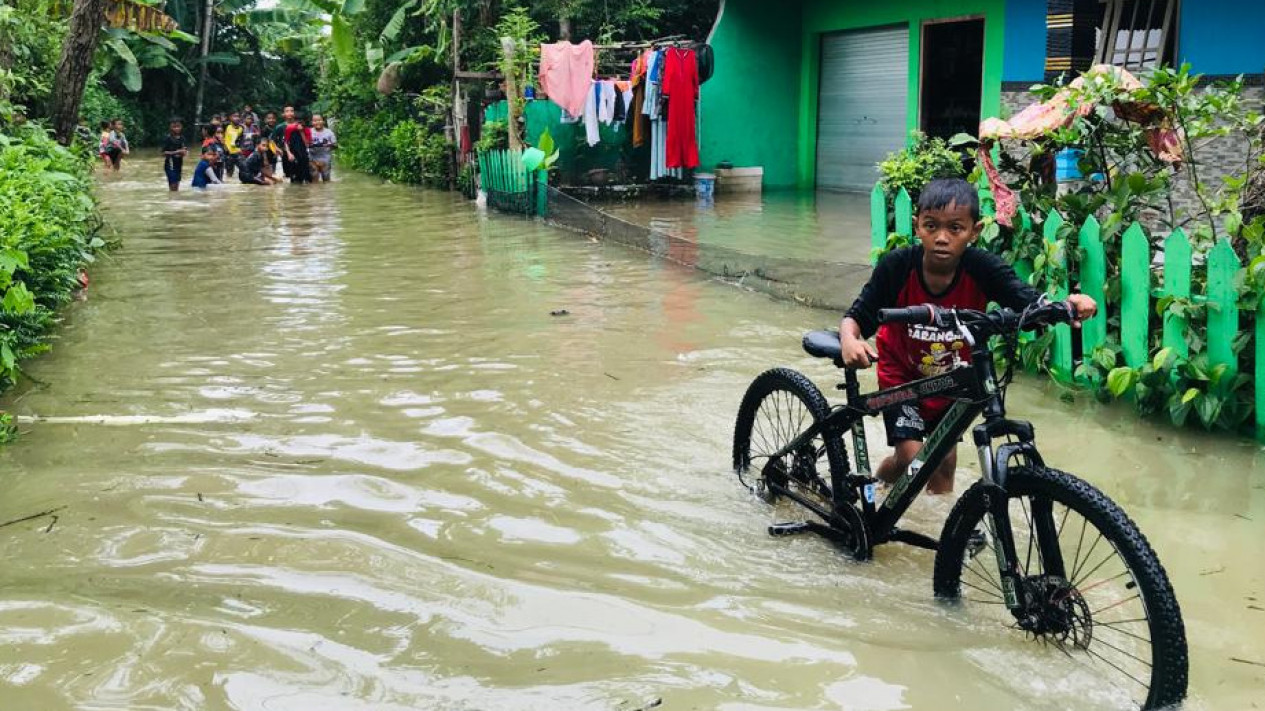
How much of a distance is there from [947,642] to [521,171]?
12.9 metres

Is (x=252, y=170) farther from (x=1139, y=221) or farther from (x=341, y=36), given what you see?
(x=1139, y=221)

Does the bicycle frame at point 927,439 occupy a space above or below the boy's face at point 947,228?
below

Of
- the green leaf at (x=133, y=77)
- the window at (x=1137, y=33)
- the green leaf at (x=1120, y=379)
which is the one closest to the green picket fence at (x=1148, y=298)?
the green leaf at (x=1120, y=379)

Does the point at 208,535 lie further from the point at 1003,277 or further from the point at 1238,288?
the point at 1238,288

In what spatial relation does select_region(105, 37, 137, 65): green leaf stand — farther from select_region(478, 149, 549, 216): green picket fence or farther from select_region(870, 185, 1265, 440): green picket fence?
select_region(870, 185, 1265, 440): green picket fence

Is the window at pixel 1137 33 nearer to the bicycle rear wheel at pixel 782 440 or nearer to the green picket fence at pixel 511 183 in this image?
the green picket fence at pixel 511 183

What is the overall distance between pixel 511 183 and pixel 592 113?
1700mm

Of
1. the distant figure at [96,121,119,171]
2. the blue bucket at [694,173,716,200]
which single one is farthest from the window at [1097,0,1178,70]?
the distant figure at [96,121,119,171]

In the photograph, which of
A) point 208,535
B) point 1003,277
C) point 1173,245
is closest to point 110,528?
point 208,535

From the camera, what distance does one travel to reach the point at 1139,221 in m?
6.29

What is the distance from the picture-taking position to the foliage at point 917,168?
26.2 ft

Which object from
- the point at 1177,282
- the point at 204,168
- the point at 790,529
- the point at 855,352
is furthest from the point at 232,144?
the point at 855,352

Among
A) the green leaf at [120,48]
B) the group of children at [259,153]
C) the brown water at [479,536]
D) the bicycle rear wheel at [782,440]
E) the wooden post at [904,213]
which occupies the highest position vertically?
the green leaf at [120,48]

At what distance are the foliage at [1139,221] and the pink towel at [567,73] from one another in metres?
10.1
